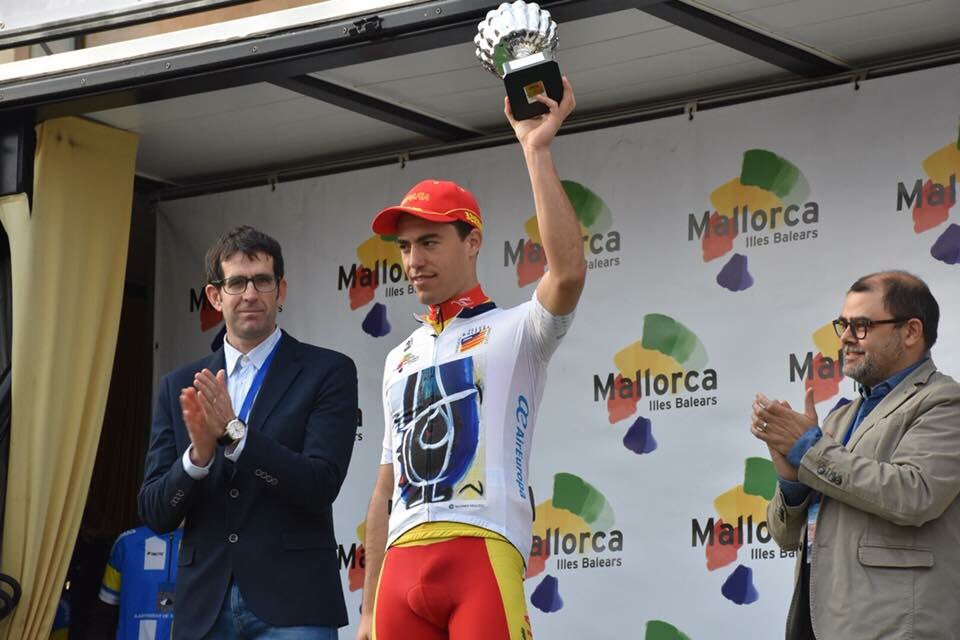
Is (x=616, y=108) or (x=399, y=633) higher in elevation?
(x=616, y=108)

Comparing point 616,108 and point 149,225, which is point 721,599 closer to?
point 616,108

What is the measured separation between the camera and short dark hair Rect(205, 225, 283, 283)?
13.5ft

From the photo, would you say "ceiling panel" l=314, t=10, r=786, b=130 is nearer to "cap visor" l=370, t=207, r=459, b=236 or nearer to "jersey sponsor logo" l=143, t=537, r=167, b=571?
"cap visor" l=370, t=207, r=459, b=236

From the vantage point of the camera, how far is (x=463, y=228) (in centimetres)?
349

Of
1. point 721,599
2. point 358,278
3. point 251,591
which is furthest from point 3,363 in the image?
point 721,599

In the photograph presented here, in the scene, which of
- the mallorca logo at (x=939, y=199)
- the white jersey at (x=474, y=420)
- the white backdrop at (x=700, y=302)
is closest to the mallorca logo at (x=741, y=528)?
the white backdrop at (x=700, y=302)

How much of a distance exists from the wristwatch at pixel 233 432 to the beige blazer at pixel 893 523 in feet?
4.62

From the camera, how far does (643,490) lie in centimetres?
549

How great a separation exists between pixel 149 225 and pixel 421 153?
71.8 inches

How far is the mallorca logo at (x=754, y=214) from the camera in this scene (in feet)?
17.3

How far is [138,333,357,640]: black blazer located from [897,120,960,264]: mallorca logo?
2.07 meters

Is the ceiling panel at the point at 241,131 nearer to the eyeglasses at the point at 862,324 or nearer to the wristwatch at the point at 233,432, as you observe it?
the wristwatch at the point at 233,432

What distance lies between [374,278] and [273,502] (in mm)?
2490

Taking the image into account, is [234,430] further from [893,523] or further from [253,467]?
[893,523]
